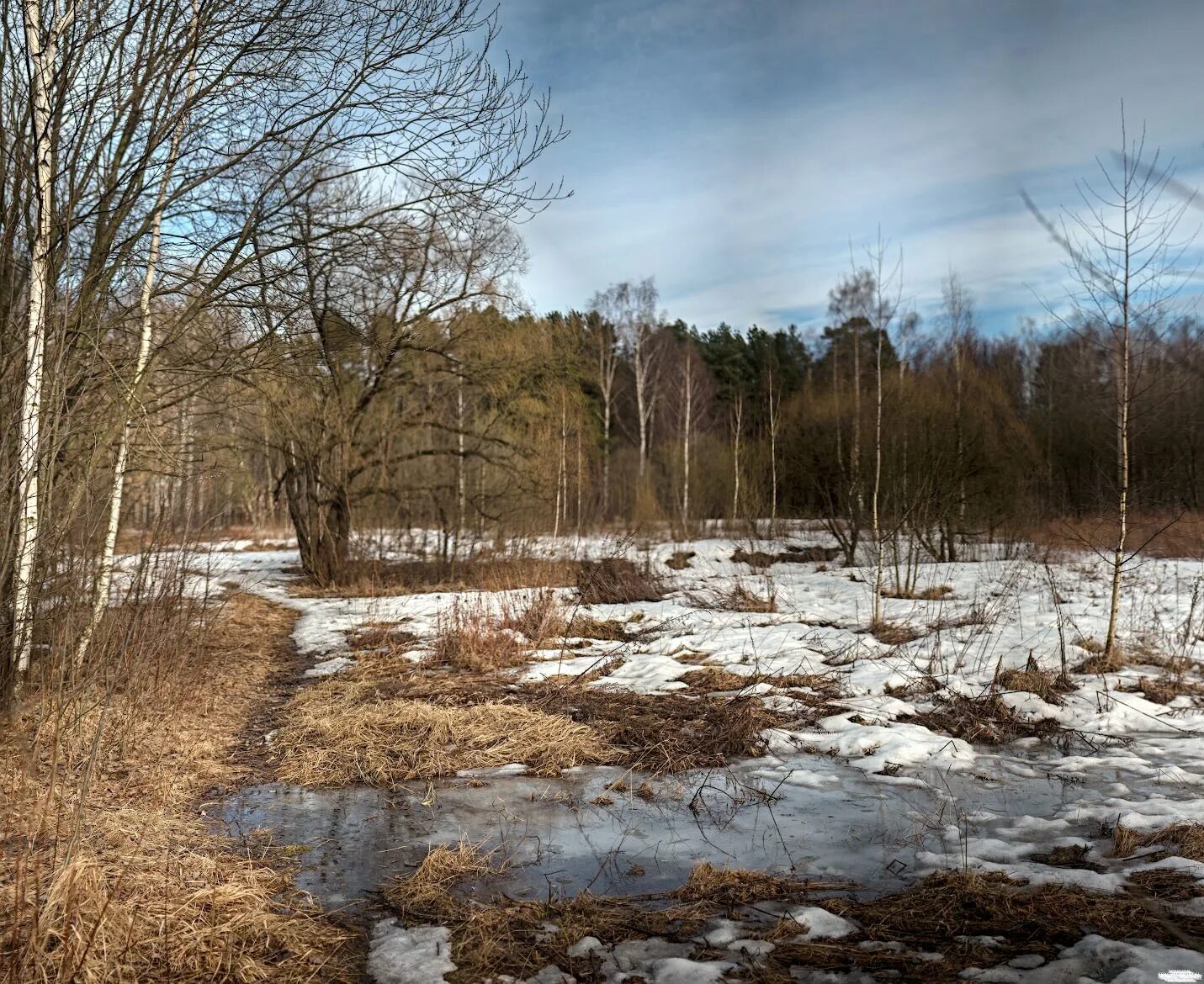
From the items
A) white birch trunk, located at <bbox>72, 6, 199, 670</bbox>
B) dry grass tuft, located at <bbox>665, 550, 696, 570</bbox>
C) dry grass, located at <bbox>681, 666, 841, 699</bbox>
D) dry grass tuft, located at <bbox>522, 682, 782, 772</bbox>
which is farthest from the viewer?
dry grass tuft, located at <bbox>665, 550, 696, 570</bbox>

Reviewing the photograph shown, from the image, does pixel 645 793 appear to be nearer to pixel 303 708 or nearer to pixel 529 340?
pixel 303 708

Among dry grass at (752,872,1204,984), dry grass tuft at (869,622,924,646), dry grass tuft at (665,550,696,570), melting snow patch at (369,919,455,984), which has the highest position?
dry grass tuft at (665,550,696,570)

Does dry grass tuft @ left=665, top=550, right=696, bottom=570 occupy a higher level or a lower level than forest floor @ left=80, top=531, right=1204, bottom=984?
higher

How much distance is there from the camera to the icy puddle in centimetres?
384

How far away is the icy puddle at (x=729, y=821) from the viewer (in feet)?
12.6

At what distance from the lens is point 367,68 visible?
6309 millimetres

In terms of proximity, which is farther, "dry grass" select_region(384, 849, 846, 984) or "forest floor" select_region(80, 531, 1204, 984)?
"forest floor" select_region(80, 531, 1204, 984)

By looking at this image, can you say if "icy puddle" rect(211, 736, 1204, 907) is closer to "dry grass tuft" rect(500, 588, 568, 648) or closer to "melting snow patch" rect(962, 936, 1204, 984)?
"melting snow patch" rect(962, 936, 1204, 984)

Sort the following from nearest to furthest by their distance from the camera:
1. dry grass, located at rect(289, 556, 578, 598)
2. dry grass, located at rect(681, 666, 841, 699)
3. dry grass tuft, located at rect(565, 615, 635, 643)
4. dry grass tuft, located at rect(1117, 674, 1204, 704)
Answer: dry grass tuft, located at rect(1117, 674, 1204, 704)
dry grass, located at rect(681, 666, 841, 699)
dry grass tuft, located at rect(565, 615, 635, 643)
dry grass, located at rect(289, 556, 578, 598)

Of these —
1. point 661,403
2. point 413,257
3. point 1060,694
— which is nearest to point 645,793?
point 1060,694

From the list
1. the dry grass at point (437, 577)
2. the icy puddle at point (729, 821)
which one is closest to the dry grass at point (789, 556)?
the dry grass at point (437, 577)

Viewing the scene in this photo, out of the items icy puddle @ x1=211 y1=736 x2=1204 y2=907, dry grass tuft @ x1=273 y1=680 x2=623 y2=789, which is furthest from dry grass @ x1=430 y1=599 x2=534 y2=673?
icy puddle @ x1=211 y1=736 x2=1204 y2=907

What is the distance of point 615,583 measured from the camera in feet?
44.4

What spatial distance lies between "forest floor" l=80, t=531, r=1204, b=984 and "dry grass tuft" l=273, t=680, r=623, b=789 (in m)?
0.02
